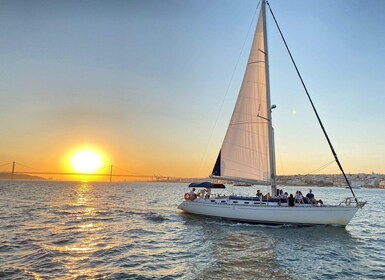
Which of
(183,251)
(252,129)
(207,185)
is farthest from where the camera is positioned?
(207,185)

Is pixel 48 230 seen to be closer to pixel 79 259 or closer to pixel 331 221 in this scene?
pixel 79 259

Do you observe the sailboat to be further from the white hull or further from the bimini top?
the bimini top

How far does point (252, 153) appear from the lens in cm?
2348

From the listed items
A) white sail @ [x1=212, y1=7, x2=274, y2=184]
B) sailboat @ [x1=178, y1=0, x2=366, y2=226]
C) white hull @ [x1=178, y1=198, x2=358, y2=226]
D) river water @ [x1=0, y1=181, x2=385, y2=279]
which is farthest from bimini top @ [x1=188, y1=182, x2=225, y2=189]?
river water @ [x1=0, y1=181, x2=385, y2=279]

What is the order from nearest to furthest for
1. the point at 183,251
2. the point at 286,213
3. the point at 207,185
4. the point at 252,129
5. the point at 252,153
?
the point at 183,251
the point at 286,213
the point at 252,153
the point at 252,129
the point at 207,185

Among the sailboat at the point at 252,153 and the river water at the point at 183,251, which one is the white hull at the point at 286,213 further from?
the river water at the point at 183,251

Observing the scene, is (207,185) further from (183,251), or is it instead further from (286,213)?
(183,251)

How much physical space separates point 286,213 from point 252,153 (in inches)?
200

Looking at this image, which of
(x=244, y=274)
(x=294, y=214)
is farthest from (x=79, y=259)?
(x=294, y=214)

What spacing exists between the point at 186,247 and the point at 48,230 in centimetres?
897

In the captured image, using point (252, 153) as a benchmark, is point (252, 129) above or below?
above

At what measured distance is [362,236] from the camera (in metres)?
20.5

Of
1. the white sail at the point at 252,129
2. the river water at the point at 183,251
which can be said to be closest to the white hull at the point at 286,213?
the river water at the point at 183,251

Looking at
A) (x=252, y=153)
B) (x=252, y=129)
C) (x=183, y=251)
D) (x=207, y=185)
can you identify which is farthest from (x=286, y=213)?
(x=183, y=251)
